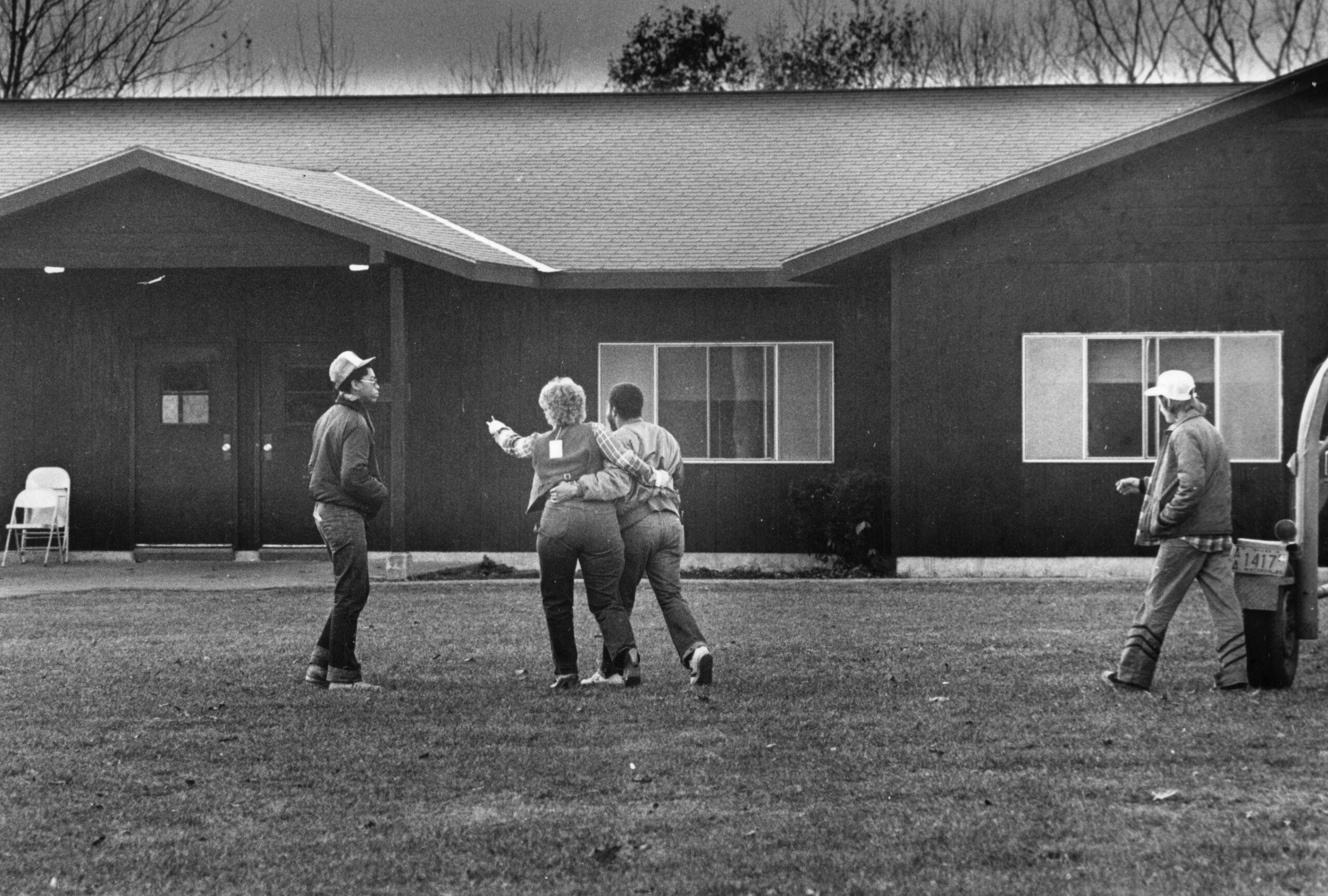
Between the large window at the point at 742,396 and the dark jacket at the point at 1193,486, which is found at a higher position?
the large window at the point at 742,396

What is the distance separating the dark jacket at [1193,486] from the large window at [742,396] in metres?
8.80

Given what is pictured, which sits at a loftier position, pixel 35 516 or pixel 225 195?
pixel 225 195

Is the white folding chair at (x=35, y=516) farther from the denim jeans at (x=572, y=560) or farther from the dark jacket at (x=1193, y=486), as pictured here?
the dark jacket at (x=1193, y=486)

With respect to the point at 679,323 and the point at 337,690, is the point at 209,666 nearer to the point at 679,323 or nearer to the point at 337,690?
the point at 337,690

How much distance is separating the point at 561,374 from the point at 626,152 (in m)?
4.31

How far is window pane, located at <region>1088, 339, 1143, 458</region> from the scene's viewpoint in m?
17.5

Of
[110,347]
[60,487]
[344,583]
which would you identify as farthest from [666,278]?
[344,583]

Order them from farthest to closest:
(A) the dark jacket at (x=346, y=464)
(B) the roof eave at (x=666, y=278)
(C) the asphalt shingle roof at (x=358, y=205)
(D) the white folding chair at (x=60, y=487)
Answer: (D) the white folding chair at (x=60, y=487)
(B) the roof eave at (x=666, y=278)
(C) the asphalt shingle roof at (x=358, y=205)
(A) the dark jacket at (x=346, y=464)

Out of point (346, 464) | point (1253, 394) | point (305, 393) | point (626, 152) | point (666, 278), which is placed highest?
point (626, 152)

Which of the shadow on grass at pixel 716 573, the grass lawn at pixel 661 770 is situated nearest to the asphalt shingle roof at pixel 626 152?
the shadow on grass at pixel 716 573

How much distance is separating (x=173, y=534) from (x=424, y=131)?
6682 millimetres

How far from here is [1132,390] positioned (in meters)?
17.5

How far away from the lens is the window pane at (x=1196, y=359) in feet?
56.9

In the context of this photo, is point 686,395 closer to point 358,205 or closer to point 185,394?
point 358,205
